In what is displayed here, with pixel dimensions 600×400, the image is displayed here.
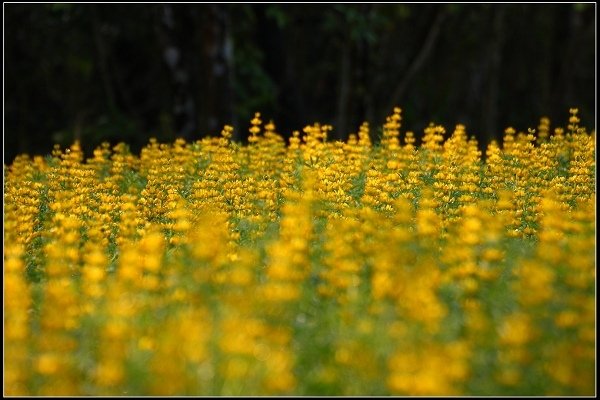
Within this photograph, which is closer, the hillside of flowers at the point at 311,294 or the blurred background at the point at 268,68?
the hillside of flowers at the point at 311,294

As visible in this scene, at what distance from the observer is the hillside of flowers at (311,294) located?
4.62 meters

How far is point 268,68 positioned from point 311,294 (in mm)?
12149

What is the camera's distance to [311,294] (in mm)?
5719

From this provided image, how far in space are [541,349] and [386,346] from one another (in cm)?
85

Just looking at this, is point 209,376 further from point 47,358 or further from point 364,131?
point 364,131

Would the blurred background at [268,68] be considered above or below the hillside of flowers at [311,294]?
above

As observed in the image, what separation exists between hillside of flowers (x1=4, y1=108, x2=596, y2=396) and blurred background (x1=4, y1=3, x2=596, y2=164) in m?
5.37

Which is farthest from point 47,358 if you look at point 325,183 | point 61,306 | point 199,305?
point 325,183

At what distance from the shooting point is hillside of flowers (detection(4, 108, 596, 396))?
15.2 feet

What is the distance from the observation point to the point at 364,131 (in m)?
10.3

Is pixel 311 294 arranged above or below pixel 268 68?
below

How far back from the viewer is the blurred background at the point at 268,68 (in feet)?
45.0

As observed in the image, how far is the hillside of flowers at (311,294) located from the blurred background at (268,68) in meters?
5.37

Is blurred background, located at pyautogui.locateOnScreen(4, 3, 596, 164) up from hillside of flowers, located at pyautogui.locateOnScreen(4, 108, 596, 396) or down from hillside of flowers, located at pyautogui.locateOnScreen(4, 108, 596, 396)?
up
